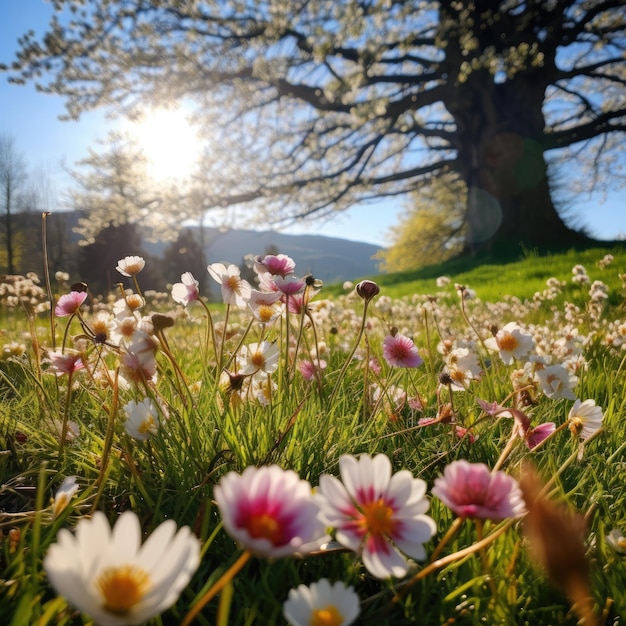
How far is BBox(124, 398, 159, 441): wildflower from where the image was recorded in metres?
0.94

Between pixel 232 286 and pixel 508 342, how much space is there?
2.47 ft

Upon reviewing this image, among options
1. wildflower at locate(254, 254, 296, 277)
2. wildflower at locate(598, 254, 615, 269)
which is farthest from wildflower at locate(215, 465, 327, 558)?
wildflower at locate(598, 254, 615, 269)

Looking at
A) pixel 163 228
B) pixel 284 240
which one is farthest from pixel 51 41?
pixel 284 240

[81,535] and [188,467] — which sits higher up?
[81,535]

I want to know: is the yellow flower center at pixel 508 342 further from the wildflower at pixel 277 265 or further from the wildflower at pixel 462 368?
the wildflower at pixel 277 265

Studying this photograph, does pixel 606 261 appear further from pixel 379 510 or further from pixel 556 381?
pixel 379 510

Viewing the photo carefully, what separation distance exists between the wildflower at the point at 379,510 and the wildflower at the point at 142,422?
536 mm

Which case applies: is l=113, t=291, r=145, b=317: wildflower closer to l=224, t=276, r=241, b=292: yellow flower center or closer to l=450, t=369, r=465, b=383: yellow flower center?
l=224, t=276, r=241, b=292: yellow flower center

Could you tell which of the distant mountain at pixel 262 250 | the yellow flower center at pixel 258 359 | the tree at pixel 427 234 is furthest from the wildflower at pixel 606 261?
the distant mountain at pixel 262 250

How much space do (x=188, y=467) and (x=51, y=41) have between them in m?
10.1

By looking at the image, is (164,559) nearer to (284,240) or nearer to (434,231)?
(434,231)

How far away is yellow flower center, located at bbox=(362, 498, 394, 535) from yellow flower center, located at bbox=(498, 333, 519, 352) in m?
0.86

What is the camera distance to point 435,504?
0.96 meters

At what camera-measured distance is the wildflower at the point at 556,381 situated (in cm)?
121
